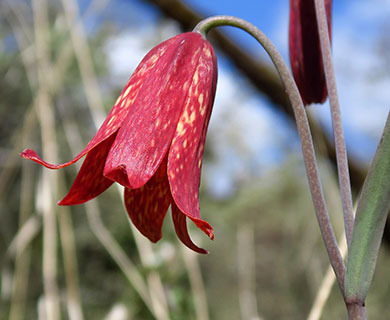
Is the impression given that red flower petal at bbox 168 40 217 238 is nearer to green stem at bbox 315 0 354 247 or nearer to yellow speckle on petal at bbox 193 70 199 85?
yellow speckle on petal at bbox 193 70 199 85

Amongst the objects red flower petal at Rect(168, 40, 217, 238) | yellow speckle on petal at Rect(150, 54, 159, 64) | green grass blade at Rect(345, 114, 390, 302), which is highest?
yellow speckle on petal at Rect(150, 54, 159, 64)

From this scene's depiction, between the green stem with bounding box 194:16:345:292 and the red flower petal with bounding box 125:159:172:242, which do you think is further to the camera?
the red flower petal with bounding box 125:159:172:242

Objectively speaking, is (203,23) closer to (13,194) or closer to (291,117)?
(291,117)

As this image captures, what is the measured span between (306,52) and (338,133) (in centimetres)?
14

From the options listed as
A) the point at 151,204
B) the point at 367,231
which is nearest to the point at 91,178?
the point at 151,204

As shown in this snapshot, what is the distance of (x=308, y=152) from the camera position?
17.6 inches

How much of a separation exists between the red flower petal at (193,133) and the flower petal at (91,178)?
83 mm

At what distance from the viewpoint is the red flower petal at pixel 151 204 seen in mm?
553

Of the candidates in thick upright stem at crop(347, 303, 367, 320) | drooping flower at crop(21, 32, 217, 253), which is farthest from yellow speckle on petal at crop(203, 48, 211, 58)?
thick upright stem at crop(347, 303, 367, 320)

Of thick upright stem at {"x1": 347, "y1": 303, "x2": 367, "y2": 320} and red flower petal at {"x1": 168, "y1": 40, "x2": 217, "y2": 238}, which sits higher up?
red flower petal at {"x1": 168, "y1": 40, "x2": 217, "y2": 238}

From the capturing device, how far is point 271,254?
14.9ft

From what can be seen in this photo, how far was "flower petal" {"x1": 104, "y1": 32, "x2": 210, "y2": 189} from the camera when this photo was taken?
459 millimetres

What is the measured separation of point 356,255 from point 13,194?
4.12 meters

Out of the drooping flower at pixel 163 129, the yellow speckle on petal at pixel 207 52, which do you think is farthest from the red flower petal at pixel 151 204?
the yellow speckle on petal at pixel 207 52
